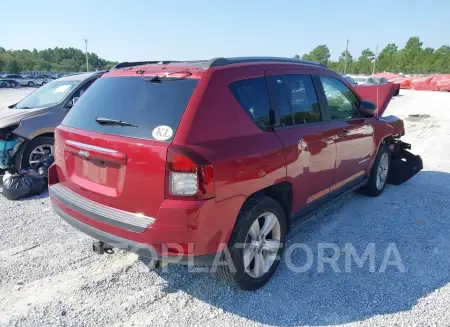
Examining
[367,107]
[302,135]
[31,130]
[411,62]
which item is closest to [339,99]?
[367,107]

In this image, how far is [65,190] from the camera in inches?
121

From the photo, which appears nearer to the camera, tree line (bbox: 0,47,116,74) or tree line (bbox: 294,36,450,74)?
tree line (bbox: 294,36,450,74)

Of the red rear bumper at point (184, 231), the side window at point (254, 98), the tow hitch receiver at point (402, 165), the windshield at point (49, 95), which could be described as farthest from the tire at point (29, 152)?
the tow hitch receiver at point (402, 165)

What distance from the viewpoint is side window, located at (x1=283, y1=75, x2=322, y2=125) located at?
3.35 m

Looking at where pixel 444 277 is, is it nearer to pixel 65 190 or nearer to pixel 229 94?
pixel 229 94

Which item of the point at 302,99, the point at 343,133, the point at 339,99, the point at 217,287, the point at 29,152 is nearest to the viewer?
the point at 217,287

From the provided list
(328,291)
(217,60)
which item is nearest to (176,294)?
(328,291)

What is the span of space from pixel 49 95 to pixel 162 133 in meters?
5.08

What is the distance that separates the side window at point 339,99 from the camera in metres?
3.91

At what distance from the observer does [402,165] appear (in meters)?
5.74

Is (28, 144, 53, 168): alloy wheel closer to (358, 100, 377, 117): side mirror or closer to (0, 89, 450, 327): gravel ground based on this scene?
(0, 89, 450, 327): gravel ground

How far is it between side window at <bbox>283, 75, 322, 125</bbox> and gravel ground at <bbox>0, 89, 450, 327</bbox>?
3.56 feet

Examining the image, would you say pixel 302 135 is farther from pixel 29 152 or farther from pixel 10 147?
pixel 10 147

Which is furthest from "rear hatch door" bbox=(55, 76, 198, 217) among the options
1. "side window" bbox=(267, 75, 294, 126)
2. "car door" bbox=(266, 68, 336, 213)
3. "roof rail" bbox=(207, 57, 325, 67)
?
"car door" bbox=(266, 68, 336, 213)
